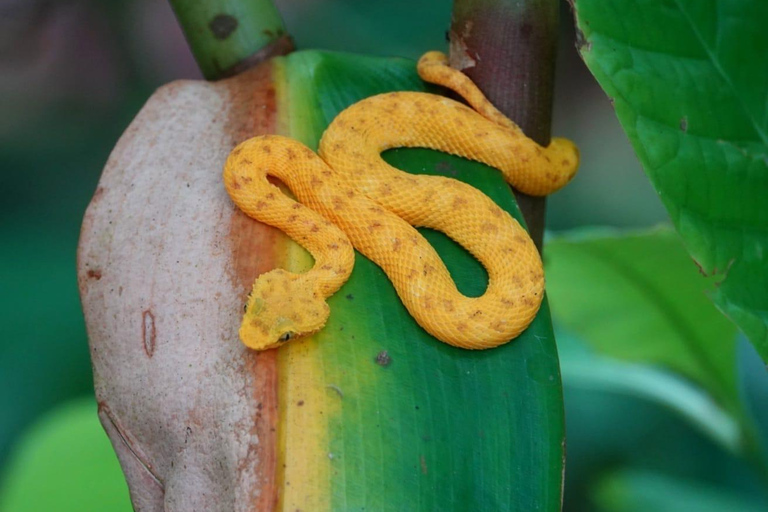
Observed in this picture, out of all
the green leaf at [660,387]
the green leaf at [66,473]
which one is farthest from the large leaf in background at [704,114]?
the green leaf at [66,473]

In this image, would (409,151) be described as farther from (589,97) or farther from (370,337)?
(589,97)

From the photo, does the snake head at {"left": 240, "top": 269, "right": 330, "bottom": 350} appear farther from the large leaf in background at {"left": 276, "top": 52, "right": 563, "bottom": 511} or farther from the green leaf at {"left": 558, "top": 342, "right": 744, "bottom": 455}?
the green leaf at {"left": 558, "top": 342, "right": 744, "bottom": 455}

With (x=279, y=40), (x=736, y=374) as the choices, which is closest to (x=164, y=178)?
(x=279, y=40)

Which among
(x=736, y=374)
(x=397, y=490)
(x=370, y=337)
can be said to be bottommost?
(x=736, y=374)

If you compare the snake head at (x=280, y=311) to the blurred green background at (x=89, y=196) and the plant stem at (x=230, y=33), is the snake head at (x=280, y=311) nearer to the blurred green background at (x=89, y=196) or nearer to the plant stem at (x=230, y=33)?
the plant stem at (x=230, y=33)

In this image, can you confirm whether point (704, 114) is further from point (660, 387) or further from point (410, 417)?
point (660, 387)

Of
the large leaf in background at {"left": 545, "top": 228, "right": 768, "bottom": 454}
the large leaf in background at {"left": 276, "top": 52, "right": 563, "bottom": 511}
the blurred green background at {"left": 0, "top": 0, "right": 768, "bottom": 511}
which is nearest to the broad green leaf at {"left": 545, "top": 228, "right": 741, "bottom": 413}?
the large leaf in background at {"left": 545, "top": 228, "right": 768, "bottom": 454}

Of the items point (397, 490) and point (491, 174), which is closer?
point (397, 490)
